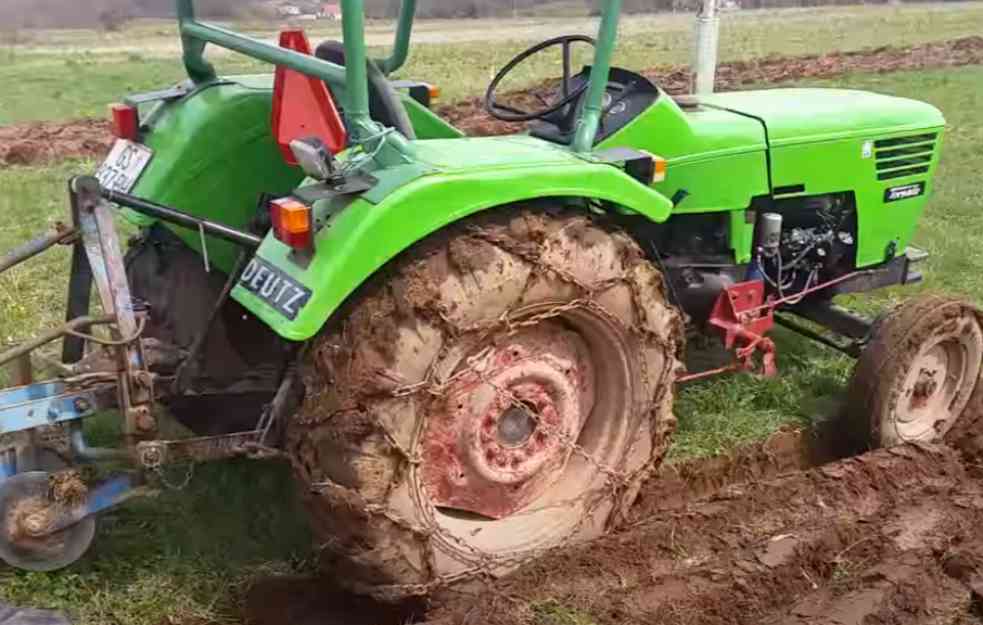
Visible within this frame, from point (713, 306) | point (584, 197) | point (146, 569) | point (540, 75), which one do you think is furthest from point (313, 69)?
point (540, 75)

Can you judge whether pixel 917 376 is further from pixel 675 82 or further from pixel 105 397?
pixel 675 82

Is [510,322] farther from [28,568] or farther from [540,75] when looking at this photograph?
[540,75]

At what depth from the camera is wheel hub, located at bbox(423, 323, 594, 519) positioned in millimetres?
3270

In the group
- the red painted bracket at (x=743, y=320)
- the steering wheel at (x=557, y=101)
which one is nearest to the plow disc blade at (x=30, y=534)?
the steering wheel at (x=557, y=101)

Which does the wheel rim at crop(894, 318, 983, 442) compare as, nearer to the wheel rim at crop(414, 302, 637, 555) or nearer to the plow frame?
the wheel rim at crop(414, 302, 637, 555)

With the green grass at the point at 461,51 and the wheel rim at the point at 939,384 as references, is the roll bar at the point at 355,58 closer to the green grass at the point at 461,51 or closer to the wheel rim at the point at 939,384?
the wheel rim at the point at 939,384

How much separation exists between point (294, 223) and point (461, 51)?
22.5 metres

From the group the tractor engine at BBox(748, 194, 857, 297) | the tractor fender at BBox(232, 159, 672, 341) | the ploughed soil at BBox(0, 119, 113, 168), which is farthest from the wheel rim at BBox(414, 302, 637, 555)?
the ploughed soil at BBox(0, 119, 113, 168)

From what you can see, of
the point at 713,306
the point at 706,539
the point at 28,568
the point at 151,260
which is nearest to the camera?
the point at 28,568

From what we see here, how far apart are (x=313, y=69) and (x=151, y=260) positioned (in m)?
1.27

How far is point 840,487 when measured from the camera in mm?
4121

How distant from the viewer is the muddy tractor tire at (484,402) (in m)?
2.98

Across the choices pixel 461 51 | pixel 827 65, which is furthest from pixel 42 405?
pixel 461 51

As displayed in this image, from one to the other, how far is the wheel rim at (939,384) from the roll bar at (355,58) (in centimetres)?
181
